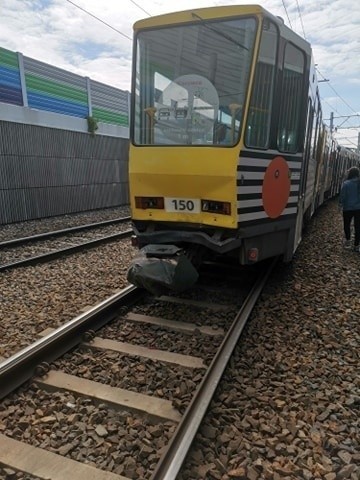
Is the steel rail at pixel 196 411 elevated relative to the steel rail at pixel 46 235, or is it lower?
elevated

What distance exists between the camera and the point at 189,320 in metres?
4.80

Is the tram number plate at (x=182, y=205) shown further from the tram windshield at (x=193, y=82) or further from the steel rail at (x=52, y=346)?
the steel rail at (x=52, y=346)

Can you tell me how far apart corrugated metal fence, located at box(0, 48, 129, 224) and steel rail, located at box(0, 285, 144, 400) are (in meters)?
8.55

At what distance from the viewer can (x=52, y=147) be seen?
45.5 ft

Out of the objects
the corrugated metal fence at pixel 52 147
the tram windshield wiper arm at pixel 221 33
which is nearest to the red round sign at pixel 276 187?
the tram windshield wiper arm at pixel 221 33

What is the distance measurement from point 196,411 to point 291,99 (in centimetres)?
408

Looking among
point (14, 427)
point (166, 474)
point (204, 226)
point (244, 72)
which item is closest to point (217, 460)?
point (166, 474)

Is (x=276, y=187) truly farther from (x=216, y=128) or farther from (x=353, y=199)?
(x=353, y=199)

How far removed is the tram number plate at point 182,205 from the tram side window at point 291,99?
53.1 inches

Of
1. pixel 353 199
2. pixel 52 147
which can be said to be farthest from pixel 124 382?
pixel 52 147

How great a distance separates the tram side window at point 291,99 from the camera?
199 inches

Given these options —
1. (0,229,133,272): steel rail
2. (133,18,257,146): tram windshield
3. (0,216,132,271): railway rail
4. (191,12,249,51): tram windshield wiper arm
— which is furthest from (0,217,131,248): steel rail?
(191,12,249,51): tram windshield wiper arm

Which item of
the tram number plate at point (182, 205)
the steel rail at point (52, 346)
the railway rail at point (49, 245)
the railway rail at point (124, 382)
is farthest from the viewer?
the railway rail at point (49, 245)

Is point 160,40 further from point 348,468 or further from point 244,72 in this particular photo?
point 348,468
